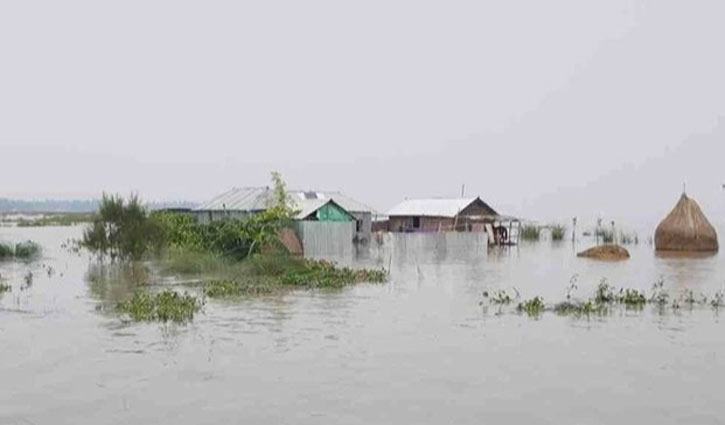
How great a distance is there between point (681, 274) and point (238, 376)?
73.4 feet

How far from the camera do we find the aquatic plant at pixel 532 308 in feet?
56.6

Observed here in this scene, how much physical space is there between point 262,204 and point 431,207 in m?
13.6

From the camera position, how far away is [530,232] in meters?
59.6

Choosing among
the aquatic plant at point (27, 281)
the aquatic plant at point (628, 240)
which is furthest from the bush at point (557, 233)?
the aquatic plant at point (27, 281)

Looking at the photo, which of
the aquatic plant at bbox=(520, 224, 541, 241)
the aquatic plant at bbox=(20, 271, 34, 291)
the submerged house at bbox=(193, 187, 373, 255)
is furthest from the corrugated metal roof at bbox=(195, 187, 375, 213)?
the aquatic plant at bbox=(520, 224, 541, 241)

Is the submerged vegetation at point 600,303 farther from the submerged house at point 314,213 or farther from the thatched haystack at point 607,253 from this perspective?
the thatched haystack at point 607,253

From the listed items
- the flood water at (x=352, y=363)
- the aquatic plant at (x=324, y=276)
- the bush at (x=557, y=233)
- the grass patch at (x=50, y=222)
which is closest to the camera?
the flood water at (x=352, y=363)

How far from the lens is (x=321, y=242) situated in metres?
34.2

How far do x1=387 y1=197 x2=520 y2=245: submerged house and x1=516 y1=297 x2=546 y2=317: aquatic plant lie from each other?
1060 inches

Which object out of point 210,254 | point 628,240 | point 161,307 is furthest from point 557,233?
point 161,307

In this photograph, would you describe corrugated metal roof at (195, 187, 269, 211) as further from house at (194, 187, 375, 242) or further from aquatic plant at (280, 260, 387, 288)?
aquatic plant at (280, 260, 387, 288)

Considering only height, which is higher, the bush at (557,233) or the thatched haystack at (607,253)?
the bush at (557,233)

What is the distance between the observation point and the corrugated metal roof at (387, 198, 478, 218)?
4575 cm

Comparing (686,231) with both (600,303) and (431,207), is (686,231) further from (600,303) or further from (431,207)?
(600,303)
